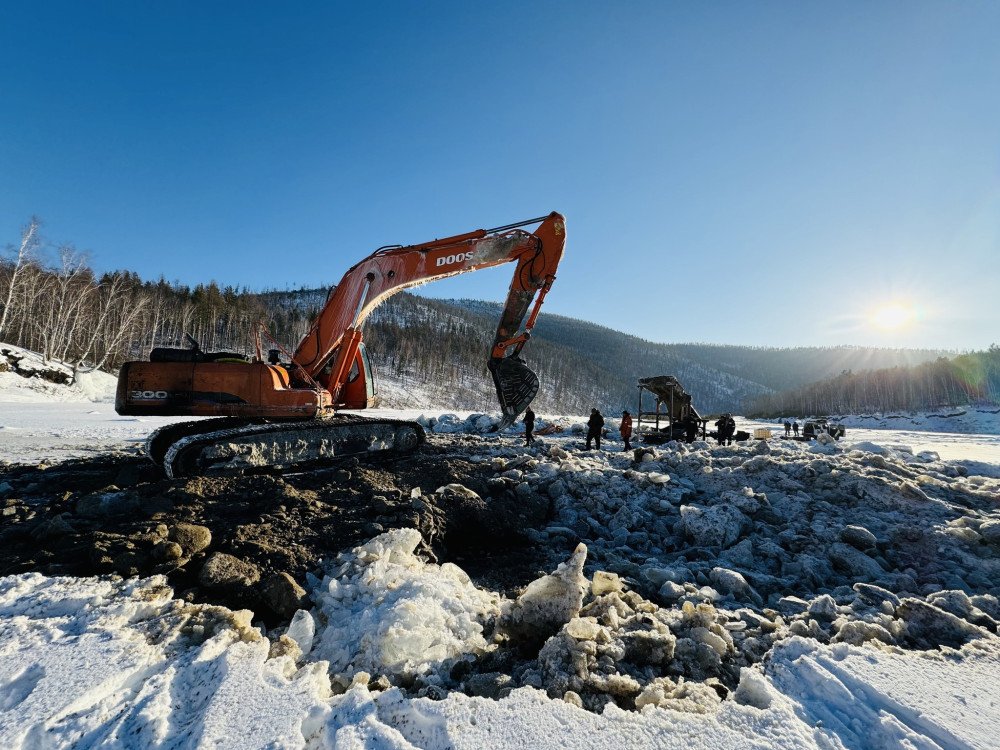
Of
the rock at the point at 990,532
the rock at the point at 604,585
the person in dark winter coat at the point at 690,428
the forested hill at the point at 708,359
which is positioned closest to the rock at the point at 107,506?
the rock at the point at 604,585

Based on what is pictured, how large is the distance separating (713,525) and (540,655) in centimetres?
303

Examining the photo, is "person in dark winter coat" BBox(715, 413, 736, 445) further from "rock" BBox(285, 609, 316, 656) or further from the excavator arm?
"rock" BBox(285, 609, 316, 656)

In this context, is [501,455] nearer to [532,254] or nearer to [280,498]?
[532,254]

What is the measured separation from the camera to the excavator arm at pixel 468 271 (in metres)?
7.85

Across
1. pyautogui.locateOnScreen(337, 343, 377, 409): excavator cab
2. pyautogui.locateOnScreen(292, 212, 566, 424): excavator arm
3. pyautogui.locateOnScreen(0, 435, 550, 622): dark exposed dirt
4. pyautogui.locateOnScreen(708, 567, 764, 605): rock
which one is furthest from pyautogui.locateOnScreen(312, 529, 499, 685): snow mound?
pyautogui.locateOnScreen(337, 343, 377, 409): excavator cab

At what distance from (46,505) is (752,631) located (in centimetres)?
639

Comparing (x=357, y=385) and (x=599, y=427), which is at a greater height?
(x=357, y=385)

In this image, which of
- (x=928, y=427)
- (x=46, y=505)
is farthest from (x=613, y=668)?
(x=928, y=427)

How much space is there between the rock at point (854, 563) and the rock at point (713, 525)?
0.82 m

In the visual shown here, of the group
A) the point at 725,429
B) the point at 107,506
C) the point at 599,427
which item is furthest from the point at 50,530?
the point at 725,429

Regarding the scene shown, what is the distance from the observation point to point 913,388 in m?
76.4

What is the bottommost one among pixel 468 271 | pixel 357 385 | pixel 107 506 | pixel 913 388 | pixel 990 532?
pixel 107 506

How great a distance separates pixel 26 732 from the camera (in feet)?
5.66

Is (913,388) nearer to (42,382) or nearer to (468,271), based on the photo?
(468,271)
